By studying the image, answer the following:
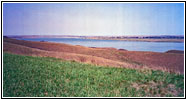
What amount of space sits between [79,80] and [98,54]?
82cm

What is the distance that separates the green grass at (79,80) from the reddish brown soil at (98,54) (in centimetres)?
15

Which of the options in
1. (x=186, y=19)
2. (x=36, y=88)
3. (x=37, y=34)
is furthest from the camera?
(x=37, y=34)

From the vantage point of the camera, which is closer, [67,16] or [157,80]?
[157,80]

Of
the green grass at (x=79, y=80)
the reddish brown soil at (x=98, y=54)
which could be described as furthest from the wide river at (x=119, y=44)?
the green grass at (x=79, y=80)

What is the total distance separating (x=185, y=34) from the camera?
187 inches

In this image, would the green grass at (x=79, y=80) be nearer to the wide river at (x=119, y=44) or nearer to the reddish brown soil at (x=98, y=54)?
the reddish brown soil at (x=98, y=54)

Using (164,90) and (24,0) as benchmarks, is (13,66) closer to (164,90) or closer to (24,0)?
(24,0)

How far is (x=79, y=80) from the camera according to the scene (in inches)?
179

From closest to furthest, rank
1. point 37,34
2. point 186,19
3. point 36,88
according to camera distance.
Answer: point 36,88 < point 186,19 < point 37,34

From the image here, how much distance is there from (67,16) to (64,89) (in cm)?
175

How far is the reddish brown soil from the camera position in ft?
15.7

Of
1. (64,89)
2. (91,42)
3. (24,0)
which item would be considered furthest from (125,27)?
(24,0)

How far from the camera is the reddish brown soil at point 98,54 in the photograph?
4.77m

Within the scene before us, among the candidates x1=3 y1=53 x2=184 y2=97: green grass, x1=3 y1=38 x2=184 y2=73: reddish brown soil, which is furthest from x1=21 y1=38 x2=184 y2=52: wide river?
x1=3 y1=53 x2=184 y2=97: green grass
